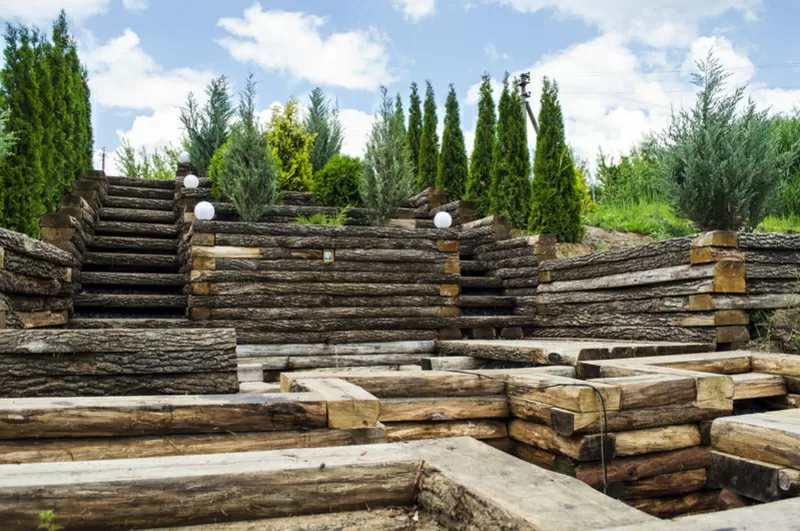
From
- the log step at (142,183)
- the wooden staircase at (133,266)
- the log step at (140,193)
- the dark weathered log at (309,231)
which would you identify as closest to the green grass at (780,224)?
the dark weathered log at (309,231)

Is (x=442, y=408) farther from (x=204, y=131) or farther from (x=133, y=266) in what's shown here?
(x=204, y=131)

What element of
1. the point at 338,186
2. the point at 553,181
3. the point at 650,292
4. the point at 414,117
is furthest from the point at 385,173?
the point at 414,117

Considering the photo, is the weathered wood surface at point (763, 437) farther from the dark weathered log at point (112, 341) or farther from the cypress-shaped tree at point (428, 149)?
the cypress-shaped tree at point (428, 149)

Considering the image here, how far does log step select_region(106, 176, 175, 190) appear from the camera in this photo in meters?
11.5

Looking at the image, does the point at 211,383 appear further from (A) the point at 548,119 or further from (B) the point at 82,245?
(A) the point at 548,119

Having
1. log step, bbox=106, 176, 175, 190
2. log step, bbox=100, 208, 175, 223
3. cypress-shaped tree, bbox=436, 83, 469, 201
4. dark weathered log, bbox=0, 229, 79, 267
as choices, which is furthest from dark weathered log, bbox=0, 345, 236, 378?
cypress-shaped tree, bbox=436, 83, 469, 201

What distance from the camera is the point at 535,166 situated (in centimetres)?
962

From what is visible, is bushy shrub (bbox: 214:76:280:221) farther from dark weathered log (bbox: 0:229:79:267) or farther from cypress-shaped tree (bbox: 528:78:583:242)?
cypress-shaped tree (bbox: 528:78:583:242)

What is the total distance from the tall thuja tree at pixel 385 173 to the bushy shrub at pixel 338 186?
0.30 m

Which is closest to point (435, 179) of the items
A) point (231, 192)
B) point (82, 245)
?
point (231, 192)

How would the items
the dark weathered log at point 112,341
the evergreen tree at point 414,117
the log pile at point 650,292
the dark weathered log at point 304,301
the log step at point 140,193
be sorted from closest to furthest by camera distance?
1. the dark weathered log at point 112,341
2. the log pile at point 650,292
3. the dark weathered log at point 304,301
4. the log step at point 140,193
5. the evergreen tree at point 414,117

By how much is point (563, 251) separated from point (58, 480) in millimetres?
7687

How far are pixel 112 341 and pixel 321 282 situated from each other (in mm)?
3778

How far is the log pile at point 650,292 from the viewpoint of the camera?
540 centimetres
